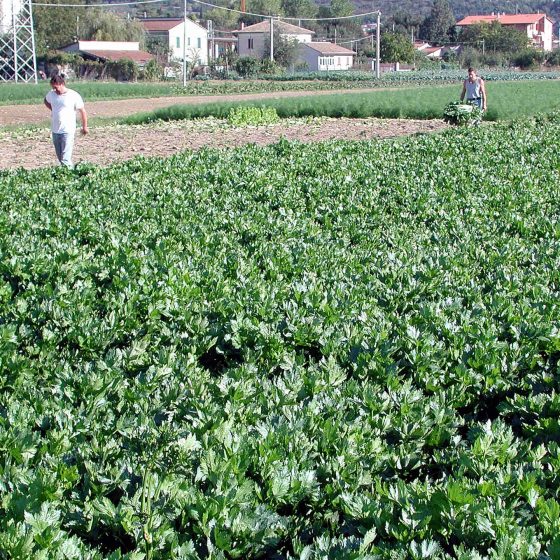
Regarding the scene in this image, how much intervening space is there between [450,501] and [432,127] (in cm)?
2365

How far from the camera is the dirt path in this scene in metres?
18.8

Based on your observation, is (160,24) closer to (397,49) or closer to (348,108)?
(397,49)

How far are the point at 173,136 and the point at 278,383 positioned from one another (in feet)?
66.2

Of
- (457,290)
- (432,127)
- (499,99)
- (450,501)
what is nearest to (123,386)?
(450,501)

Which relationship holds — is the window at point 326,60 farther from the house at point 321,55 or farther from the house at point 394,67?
the house at point 394,67

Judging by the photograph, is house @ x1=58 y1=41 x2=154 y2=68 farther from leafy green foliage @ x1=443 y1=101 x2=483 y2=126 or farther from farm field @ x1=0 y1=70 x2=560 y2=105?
leafy green foliage @ x1=443 y1=101 x2=483 y2=126

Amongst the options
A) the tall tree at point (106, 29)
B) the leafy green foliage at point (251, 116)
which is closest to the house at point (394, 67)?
the tall tree at point (106, 29)

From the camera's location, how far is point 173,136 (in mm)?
23516

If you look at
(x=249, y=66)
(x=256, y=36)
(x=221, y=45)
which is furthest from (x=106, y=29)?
(x=221, y=45)

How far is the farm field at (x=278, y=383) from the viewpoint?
3027mm

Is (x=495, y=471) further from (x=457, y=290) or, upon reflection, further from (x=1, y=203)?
(x=1, y=203)

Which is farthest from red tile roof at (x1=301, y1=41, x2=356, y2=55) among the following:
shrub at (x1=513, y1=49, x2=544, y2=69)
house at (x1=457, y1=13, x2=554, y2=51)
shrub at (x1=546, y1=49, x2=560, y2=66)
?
house at (x1=457, y1=13, x2=554, y2=51)

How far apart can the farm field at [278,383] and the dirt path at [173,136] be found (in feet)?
32.8

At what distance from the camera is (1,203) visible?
31.3ft
